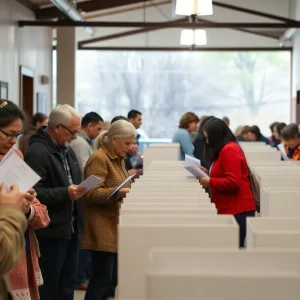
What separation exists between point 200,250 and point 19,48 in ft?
38.0

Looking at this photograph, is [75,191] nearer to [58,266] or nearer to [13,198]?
[58,266]

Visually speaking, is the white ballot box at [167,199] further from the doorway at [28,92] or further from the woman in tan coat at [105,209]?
the doorway at [28,92]

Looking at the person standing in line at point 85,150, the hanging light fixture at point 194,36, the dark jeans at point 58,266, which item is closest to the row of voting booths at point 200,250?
the dark jeans at point 58,266

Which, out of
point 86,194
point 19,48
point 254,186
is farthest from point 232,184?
point 19,48

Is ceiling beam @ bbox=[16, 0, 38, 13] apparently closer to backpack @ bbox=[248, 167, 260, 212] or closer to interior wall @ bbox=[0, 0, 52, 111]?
interior wall @ bbox=[0, 0, 52, 111]

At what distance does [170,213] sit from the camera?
2473 millimetres

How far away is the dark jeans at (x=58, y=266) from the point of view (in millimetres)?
4371

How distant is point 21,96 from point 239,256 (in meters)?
11.6

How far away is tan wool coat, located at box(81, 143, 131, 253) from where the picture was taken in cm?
466

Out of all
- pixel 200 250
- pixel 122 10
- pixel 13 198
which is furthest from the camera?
pixel 122 10

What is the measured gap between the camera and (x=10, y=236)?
2264 mm

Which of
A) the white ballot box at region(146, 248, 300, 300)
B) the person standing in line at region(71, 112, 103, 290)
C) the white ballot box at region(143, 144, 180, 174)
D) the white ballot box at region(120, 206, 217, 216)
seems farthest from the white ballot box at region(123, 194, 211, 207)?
the white ballot box at region(143, 144, 180, 174)

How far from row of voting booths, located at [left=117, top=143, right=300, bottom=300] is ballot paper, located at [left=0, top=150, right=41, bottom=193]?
1.21 ft

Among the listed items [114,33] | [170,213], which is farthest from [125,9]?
[170,213]
